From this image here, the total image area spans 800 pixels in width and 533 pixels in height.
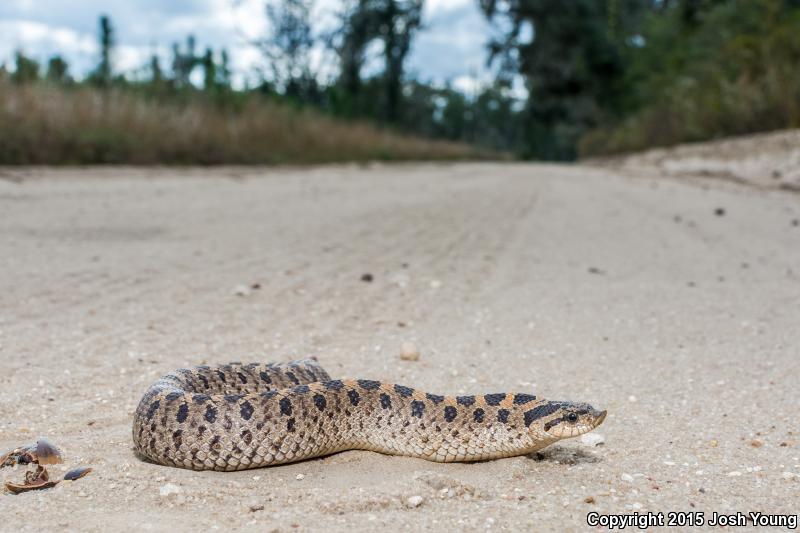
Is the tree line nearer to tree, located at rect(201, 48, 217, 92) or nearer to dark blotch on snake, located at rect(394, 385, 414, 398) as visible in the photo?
tree, located at rect(201, 48, 217, 92)

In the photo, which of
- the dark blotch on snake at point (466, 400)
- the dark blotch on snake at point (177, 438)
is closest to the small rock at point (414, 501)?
the dark blotch on snake at point (466, 400)

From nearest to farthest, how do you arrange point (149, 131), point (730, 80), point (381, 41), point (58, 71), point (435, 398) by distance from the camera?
point (435, 398)
point (149, 131)
point (58, 71)
point (730, 80)
point (381, 41)

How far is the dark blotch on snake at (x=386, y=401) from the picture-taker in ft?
13.8

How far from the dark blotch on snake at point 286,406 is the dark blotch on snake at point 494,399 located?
105 cm

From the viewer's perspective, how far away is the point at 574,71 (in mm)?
56875

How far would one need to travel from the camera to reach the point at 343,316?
6496mm

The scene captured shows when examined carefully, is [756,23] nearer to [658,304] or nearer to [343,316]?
[658,304]

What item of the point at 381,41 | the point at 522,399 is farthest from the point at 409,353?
the point at 381,41

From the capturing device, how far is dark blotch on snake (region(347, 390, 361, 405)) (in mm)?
4205

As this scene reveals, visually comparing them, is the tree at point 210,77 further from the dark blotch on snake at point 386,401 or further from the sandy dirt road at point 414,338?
the dark blotch on snake at point 386,401

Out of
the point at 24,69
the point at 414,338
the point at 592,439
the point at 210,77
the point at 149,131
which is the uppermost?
the point at 210,77

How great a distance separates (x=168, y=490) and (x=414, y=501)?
3.41 ft

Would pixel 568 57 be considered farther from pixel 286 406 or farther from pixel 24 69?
pixel 286 406

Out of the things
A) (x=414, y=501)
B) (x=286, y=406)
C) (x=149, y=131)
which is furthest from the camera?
(x=149, y=131)
